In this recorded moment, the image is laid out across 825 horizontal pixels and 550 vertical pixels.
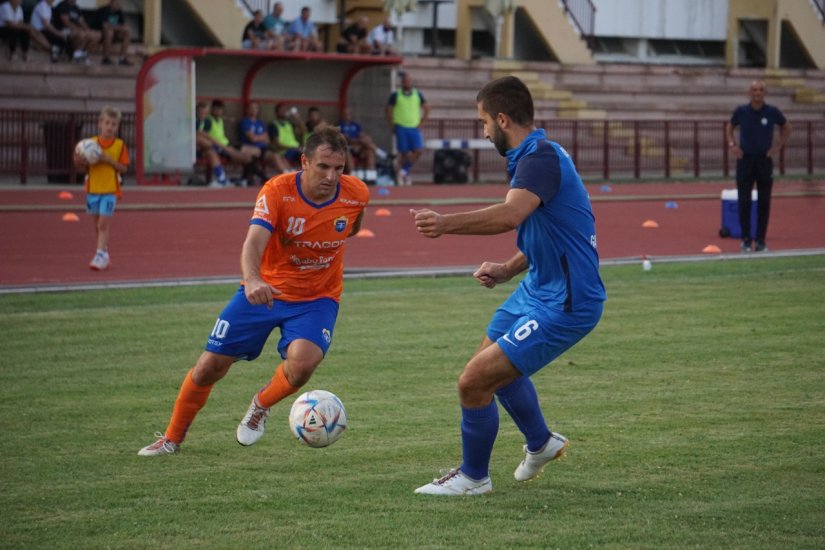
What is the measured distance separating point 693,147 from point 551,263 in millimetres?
31067

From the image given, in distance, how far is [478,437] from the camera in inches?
257

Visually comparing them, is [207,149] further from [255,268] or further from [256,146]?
[255,268]

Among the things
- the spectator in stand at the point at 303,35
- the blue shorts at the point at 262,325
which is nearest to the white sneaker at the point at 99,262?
the blue shorts at the point at 262,325

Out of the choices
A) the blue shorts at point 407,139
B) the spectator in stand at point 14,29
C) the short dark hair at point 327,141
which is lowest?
the short dark hair at point 327,141

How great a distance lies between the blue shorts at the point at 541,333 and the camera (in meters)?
6.41

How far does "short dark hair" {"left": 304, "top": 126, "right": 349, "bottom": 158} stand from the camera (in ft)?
24.3

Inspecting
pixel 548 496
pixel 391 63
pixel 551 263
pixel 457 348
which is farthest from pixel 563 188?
pixel 391 63

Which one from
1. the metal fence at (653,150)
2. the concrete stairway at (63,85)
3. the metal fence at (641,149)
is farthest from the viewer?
the metal fence at (653,150)

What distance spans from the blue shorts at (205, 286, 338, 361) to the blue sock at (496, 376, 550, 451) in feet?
3.93

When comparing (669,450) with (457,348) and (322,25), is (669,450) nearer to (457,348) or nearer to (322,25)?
(457,348)

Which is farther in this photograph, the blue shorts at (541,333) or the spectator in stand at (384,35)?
the spectator in stand at (384,35)

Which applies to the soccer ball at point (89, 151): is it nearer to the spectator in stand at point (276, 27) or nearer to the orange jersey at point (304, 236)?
the orange jersey at point (304, 236)

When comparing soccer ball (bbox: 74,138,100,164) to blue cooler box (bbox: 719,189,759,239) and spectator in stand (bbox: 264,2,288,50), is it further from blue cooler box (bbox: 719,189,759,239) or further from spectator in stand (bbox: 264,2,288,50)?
spectator in stand (bbox: 264,2,288,50)

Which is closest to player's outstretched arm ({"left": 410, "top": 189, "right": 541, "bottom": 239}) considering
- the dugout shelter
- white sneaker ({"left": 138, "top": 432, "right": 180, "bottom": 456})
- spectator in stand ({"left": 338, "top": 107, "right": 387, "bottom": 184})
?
white sneaker ({"left": 138, "top": 432, "right": 180, "bottom": 456})
